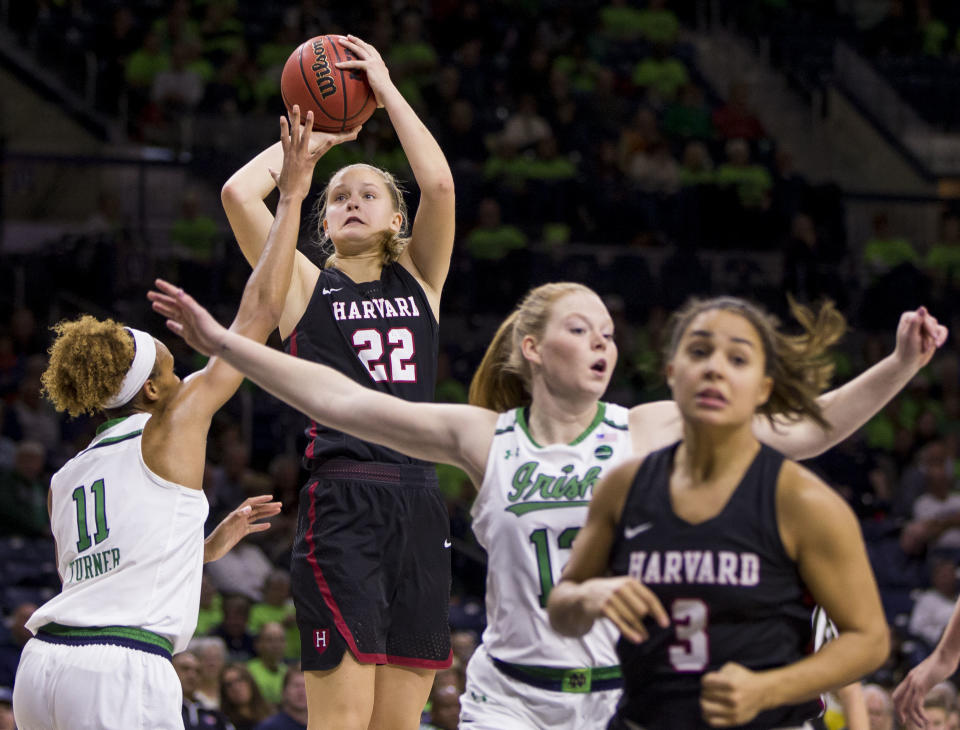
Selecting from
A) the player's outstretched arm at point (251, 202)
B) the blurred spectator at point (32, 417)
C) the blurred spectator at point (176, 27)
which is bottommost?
the blurred spectator at point (32, 417)

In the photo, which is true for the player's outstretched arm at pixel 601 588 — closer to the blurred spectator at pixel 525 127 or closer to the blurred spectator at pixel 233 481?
the blurred spectator at pixel 233 481

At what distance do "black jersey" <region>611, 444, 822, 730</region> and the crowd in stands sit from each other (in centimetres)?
462

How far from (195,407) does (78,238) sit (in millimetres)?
7206

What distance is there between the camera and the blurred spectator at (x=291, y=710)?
24.0ft

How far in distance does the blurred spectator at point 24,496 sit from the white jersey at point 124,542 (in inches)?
197

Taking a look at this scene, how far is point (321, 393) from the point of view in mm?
3549

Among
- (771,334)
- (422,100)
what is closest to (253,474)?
(422,100)

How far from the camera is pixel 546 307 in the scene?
3850 mm

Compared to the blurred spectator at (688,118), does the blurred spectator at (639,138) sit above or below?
below

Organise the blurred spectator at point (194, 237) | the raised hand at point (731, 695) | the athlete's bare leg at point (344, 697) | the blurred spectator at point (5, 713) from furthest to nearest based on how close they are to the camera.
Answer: the blurred spectator at point (194, 237), the blurred spectator at point (5, 713), the athlete's bare leg at point (344, 697), the raised hand at point (731, 695)

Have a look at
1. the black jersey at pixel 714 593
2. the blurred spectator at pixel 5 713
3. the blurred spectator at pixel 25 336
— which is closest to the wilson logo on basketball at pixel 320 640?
the black jersey at pixel 714 593

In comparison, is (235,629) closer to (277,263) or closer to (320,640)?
(320,640)

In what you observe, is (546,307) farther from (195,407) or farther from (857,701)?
(857,701)

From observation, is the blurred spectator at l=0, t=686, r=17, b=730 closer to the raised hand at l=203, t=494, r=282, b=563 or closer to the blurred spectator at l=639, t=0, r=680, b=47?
the raised hand at l=203, t=494, r=282, b=563
